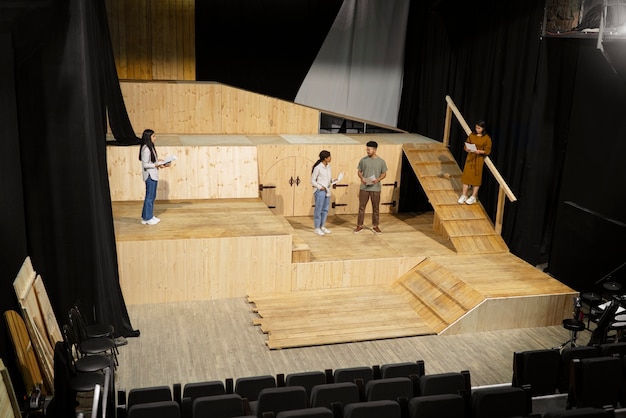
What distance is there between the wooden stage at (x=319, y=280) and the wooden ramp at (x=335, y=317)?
0.5 inches

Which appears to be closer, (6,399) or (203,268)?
(6,399)

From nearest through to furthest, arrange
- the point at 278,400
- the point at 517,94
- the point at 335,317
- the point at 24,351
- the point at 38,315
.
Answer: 1. the point at 278,400
2. the point at 24,351
3. the point at 38,315
4. the point at 335,317
5. the point at 517,94

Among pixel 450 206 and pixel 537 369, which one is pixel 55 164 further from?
pixel 450 206

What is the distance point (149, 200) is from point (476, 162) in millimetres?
4742

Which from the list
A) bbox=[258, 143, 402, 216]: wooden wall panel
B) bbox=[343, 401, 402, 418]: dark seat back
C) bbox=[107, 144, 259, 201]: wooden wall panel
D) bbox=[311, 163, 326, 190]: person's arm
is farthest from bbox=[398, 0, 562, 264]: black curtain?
bbox=[343, 401, 402, 418]: dark seat back

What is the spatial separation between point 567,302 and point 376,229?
3.10m

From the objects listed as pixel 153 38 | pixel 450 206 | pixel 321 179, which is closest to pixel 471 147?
pixel 450 206

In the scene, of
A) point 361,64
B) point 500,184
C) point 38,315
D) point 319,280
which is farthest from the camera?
point 361,64

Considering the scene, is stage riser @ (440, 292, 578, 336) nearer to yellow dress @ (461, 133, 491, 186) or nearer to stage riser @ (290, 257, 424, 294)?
stage riser @ (290, 257, 424, 294)

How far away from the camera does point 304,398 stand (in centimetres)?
532

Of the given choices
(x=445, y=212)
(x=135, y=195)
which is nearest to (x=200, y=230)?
(x=135, y=195)

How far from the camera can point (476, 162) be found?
1048 centimetres

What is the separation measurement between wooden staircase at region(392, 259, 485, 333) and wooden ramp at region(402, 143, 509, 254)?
2.82 ft

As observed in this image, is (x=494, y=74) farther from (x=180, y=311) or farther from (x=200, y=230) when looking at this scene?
(x=180, y=311)
